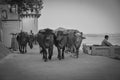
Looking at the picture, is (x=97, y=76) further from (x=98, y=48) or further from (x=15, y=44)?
(x=15, y=44)

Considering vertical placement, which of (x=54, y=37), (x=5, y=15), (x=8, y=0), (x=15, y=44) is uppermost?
(x=8, y=0)

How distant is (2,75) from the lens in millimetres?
5164

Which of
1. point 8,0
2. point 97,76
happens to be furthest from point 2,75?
point 8,0

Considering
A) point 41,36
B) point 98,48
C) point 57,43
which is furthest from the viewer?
point 98,48

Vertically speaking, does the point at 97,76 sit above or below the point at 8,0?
below

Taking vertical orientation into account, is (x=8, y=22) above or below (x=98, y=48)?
above

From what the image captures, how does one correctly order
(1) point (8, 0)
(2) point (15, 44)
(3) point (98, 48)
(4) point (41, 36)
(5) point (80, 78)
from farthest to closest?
1. (2) point (15, 44)
2. (1) point (8, 0)
3. (3) point (98, 48)
4. (4) point (41, 36)
5. (5) point (80, 78)

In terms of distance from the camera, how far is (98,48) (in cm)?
972

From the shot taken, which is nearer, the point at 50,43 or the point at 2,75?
the point at 2,75

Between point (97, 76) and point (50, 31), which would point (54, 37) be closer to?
point (50, 31)

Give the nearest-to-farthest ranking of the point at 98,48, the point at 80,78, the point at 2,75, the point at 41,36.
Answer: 1. the point at 80,78
2. the point at 2,75
3. the point at 41,36
4. the point at 98,48

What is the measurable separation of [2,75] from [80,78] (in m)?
1.96

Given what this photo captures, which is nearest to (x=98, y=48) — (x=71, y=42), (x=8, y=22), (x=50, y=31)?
(x=71, y=42)

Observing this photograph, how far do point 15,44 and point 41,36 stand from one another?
5.68 meters
